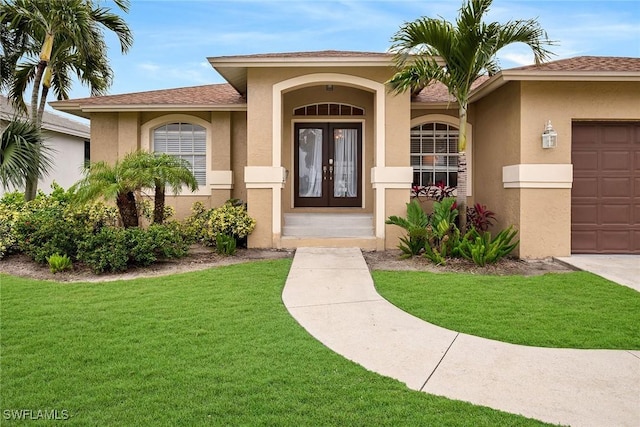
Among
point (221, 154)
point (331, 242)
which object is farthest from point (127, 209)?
point (331, 242)

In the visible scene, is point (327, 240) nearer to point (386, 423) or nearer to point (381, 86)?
point (381, 86)

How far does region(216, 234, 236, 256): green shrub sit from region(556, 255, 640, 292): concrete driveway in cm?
636

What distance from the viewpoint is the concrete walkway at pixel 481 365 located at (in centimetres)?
334

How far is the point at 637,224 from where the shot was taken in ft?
31.1

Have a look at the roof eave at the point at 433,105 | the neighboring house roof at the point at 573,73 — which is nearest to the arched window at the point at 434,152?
the roof eave at the point at 433,105

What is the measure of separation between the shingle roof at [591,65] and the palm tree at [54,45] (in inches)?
402

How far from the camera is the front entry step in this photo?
1055 cm

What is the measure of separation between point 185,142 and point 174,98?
3.81 ft

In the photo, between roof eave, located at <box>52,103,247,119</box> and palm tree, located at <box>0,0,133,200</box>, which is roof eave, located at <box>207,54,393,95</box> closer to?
roof eave, located at <box>52,103,247,119</box>

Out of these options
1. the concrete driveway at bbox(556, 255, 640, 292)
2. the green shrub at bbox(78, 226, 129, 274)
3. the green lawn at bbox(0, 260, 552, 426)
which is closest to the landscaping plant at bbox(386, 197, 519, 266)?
the concrete driveway at bbox(556, 255, 640, 292)

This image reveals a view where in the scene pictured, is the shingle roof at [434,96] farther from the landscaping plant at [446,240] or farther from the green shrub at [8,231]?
the green shrub at [8,231]

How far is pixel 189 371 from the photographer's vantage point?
3.78 metres

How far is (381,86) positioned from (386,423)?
26.3 feet

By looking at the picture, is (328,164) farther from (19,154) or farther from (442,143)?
(19,154)
